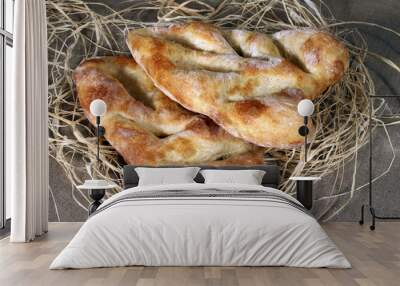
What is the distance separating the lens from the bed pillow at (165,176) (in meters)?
6.35

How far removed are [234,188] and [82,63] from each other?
99.9 inches

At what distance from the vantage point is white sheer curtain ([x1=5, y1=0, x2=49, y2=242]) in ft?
18.5

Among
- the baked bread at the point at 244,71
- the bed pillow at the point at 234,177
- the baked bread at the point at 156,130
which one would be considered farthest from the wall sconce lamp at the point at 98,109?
the bed pillow at the point at 234,177

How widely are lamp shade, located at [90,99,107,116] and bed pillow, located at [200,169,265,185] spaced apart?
4.07 feet

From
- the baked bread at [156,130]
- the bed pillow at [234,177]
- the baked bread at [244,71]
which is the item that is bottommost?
the bed pillow at [234,177]

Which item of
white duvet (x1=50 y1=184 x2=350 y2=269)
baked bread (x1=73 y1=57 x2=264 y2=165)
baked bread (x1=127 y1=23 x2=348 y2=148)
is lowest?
white duvet (x1=50 y1=184 x2=350 y2=269)

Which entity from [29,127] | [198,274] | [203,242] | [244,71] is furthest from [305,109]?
[198,274]

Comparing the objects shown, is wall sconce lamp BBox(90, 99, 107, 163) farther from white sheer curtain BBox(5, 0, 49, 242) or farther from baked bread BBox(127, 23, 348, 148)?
baked bread BBox(127, 23, 348, 148)

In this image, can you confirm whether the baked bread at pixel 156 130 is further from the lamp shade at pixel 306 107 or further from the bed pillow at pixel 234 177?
the lamp shade at pixel 306 107

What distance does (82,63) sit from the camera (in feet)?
22.8

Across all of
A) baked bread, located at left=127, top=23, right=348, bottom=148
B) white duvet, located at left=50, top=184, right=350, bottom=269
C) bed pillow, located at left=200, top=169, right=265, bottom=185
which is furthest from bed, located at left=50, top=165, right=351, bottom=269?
baked bread, located at left=127, top=23, right=348, bottom=148

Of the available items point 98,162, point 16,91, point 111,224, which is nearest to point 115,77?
point 98,162

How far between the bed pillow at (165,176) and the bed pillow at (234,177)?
19 cm

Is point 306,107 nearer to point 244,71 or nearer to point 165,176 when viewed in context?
point 244,71
